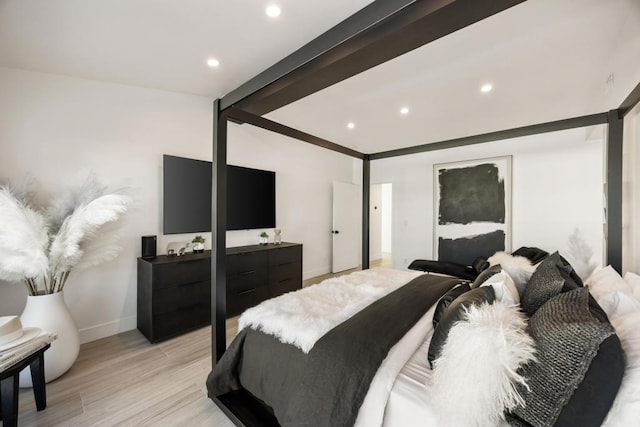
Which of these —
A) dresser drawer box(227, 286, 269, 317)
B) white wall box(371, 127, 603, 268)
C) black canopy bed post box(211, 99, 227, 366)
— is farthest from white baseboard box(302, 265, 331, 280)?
black canopy bed post box(211, 99, 227, 366)

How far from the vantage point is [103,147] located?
2592 millimetres

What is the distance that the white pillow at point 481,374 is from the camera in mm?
809

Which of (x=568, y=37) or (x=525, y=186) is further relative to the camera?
(x=525, y=186)

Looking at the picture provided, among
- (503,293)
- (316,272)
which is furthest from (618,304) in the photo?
(316,272)

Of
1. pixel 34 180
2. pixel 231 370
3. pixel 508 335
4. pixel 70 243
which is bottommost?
pixel 231 370

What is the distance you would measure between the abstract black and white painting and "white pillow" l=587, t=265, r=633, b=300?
240 centimetres

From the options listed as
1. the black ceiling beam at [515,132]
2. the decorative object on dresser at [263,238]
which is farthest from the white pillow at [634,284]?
the decorative object on dresser at [263,238]

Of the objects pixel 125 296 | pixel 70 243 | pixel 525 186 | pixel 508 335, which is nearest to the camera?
pixel 508 335

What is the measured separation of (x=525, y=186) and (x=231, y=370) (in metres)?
4.55

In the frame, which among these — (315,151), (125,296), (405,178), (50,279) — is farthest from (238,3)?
(405,178)

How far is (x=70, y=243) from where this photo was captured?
6.51 ft

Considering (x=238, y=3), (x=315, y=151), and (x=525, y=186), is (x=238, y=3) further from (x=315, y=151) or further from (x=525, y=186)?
(x=525, y=186)

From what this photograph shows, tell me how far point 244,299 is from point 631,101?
4135 mm

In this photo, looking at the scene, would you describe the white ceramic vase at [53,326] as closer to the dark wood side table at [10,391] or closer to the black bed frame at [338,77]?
the dark wood side table at [10,391]
